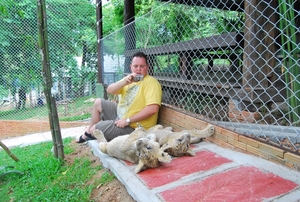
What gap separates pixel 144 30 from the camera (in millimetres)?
3932

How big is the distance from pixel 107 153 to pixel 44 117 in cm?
567

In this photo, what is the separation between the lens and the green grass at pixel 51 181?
2.20m

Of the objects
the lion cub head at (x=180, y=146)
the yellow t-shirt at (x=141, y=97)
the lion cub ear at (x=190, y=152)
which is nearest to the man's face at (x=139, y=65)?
the yellow t-shirt at (x=141, y=97)

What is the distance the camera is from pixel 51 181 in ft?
8.41

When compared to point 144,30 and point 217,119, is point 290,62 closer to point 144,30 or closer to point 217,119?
point 217,119

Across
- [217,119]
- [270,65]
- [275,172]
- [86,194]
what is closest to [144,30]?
[217,119]

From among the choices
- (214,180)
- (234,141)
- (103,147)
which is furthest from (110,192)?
(234,141)

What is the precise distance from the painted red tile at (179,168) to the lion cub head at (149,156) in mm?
45

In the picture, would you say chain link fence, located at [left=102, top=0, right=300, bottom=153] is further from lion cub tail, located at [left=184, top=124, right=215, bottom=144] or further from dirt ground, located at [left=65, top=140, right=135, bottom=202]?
dirt ground, located at [left=65, top=140, right=135, bottom=202]

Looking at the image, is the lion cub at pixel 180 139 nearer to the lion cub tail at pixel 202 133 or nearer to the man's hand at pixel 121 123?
the lion cub tail at pixel 202 133

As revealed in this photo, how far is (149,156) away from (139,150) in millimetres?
109

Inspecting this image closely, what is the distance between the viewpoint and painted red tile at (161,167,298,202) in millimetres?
1455

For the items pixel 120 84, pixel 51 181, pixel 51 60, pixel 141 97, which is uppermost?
pixel 51 60

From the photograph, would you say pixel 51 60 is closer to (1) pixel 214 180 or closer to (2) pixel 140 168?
(2) pixel 140 168
